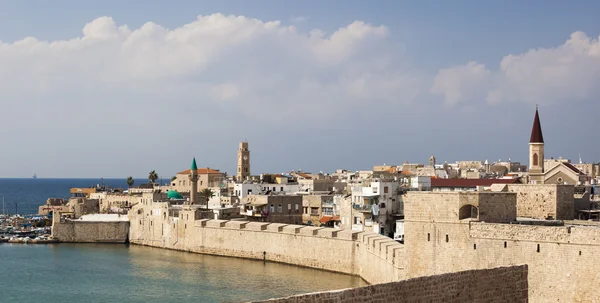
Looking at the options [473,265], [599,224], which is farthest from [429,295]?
[599,224]

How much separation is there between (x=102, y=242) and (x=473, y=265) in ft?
122

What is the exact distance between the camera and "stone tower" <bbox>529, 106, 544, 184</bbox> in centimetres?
3916

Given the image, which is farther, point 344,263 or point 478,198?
point 344,263

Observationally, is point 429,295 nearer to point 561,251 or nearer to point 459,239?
point 561,251

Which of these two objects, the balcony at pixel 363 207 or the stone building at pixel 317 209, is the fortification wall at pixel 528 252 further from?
the stone building at pixel 317 209

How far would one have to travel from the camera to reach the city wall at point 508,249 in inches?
738

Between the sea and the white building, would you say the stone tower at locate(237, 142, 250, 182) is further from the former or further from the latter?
the sea

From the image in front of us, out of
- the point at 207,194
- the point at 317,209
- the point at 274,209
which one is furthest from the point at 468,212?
the point at 207,194

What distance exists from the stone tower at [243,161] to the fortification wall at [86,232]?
2267 centimetres

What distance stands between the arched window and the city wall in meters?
0.22

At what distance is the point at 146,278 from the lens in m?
36.0

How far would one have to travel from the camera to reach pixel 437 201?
22516 mm

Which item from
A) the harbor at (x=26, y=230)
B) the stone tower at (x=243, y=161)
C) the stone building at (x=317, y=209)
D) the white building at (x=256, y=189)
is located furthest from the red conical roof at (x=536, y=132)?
the stone tower at (x=243, y=161)

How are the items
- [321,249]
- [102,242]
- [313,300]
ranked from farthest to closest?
[102,242] < [321,249] < [313,300]
